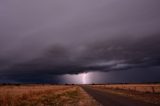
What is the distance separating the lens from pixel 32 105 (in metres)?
22.6

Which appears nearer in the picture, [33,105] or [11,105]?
[11,105]

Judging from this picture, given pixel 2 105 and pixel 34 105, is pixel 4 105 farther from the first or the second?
pixel 34 105

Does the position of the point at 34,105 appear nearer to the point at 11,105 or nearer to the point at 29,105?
the point at 29,105

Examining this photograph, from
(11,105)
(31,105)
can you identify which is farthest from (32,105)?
(11,105)

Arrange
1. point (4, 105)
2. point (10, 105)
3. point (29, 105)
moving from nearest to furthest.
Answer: point (4, 105) → point (10, 105) → point (29, 105)

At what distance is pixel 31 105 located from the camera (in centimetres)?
2256

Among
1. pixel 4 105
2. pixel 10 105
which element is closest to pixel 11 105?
pixel 10 105

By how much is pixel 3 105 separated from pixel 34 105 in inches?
184

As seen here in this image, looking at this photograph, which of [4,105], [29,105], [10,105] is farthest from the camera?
[29,105]

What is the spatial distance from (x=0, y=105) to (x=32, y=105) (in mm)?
4474

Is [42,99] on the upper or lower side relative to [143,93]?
lower

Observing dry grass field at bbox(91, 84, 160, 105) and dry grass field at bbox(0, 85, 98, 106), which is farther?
dry grass field at bbox(91, 84, 160, 105)

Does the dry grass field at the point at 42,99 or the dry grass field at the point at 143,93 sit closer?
the dry grass field at the point at 42,99

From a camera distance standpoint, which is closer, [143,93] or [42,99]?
[42,99]
